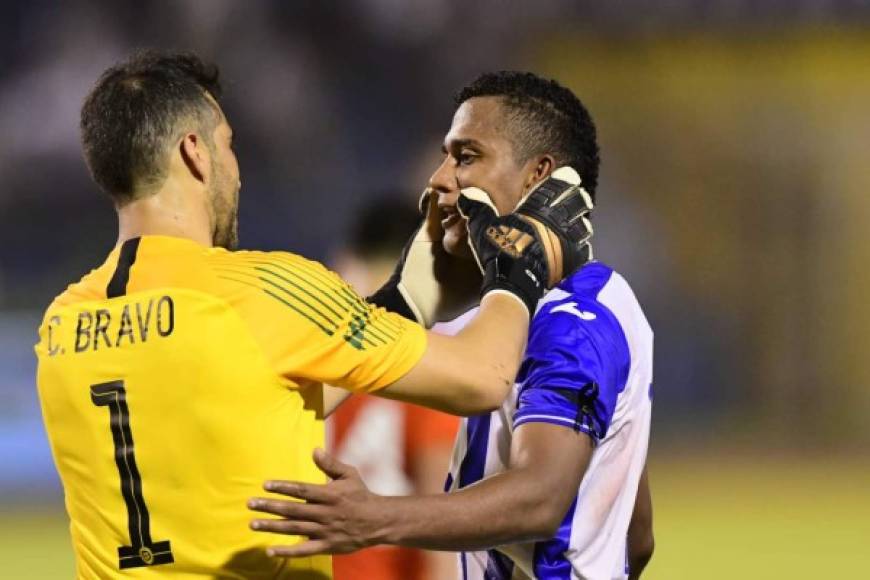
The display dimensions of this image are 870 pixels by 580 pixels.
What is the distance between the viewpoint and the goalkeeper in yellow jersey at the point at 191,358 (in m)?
1.88

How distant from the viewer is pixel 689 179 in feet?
28.7

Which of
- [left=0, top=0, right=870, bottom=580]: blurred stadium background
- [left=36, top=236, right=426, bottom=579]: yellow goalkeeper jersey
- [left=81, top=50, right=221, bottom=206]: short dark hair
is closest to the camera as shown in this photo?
[left=36, top=236, right=426, bottom=579]: yellow goalkeeper jersey

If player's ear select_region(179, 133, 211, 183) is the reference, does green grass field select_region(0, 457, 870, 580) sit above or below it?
below

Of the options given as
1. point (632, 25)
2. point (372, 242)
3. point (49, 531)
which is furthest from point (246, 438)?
point (632, 25)

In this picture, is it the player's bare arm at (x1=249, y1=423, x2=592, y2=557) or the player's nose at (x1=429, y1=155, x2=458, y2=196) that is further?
the player's nose at (x1=429, y1=155, x2=458, y2=196)

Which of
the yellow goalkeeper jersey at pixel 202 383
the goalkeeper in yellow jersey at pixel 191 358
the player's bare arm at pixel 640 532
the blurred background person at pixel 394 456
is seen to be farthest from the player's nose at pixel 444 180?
the blurred background person at pixel 394 456

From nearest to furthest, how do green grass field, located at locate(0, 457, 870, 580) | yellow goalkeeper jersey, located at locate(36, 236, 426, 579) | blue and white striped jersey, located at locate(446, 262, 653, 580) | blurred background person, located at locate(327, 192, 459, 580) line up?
yellow goalkeeper jersey, located at locate(36, 236, 426, 579), blue and white striped jersey, located at locate(446, 262, 653, 580), blurred background person, located at locate(327, 192, 459, 580), green grass field, located at locate(0, 457, 870, 580)

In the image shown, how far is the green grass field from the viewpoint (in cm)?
574

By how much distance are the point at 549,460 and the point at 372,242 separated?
178cm

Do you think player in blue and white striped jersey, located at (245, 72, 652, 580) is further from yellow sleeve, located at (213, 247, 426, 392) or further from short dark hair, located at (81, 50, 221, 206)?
short dark hair, located at (81, 50, 221, 206)

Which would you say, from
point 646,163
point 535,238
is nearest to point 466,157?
point 535,238

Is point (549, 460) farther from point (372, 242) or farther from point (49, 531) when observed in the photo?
point (49, 531)

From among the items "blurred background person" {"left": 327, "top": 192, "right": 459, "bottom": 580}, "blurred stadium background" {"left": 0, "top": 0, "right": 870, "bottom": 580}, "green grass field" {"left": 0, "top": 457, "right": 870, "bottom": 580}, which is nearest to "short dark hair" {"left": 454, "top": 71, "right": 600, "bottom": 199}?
"blurred background person" {"left": 327, "top": 192, "right": 459, "bottom": 580}

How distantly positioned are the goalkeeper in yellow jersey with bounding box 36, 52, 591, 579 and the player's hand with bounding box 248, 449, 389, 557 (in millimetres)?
145
